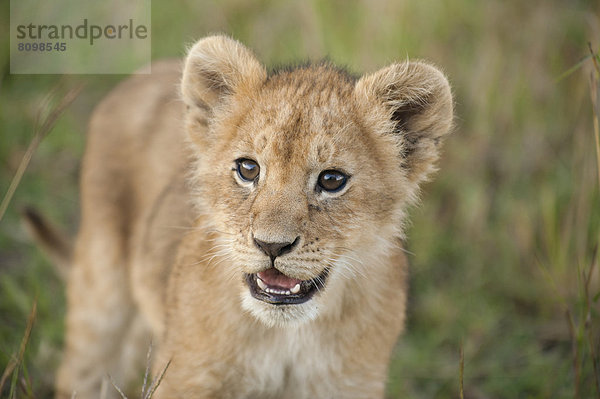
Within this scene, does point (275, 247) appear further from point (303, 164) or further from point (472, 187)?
point (472, 187)

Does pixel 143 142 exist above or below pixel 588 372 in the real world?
above

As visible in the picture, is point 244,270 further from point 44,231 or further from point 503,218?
point 503,218

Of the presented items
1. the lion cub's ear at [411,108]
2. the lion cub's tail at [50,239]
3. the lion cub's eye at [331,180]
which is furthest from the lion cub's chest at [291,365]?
the lion cub's tail at [50,239]

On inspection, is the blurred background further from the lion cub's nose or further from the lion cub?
the lion cub's nose

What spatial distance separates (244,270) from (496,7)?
4.72 metres

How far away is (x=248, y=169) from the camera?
133 inches

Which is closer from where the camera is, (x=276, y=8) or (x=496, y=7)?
(x=496, y=7)

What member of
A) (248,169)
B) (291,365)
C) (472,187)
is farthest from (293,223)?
(472,187)

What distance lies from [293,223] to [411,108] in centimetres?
98

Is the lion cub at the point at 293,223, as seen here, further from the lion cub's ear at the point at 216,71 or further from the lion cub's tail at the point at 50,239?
the lion cub's tail at the point at 50,239

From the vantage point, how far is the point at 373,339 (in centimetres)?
367

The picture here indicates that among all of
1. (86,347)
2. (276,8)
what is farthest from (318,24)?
(86,347)

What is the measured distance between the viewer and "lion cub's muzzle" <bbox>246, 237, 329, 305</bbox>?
321 centimetres

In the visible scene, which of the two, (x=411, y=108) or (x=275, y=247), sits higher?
(x=411, y=108)
